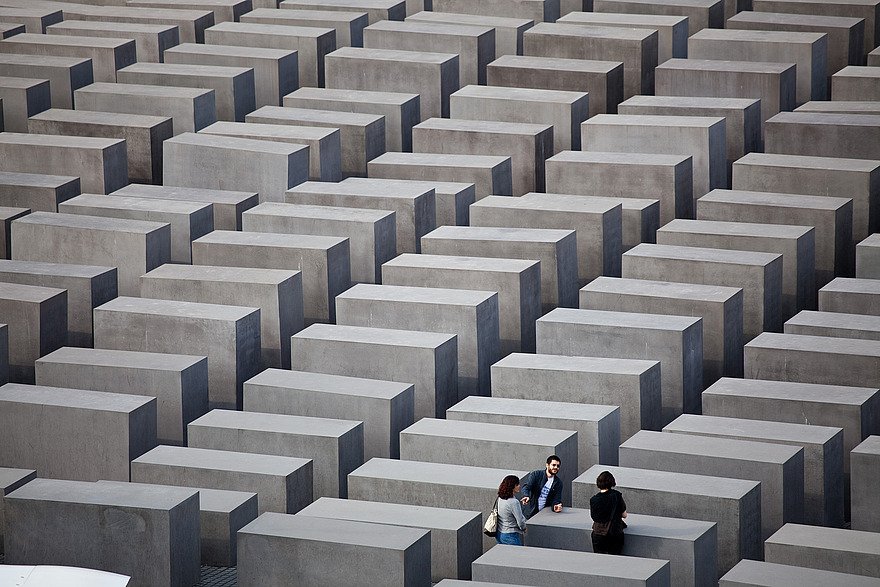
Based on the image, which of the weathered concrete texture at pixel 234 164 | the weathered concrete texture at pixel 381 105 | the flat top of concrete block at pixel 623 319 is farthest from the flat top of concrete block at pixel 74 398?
the weathered concrete texture at pixel 381 105

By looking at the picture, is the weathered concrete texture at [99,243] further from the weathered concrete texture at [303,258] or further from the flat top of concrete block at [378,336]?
the flat top of concrete block at [378,336]

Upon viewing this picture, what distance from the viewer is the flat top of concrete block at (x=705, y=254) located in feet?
63.0

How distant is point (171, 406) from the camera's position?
1741 cm

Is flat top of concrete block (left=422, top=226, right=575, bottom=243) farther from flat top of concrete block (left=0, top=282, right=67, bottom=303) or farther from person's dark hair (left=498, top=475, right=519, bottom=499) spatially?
person's dark hair (left=498, top=475, right=519, bottom=499)

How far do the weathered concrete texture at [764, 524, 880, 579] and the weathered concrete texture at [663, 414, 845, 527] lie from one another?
1701mm

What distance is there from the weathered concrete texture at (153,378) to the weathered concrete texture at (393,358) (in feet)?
4.20

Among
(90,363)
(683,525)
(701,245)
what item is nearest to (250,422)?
(90,363)

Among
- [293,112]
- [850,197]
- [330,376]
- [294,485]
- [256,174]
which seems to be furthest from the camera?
[293,112]

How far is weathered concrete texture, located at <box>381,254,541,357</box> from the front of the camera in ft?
63.1

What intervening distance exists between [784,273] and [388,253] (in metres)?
5.35

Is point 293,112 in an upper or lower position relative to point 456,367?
upper

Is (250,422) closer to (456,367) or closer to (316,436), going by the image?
(316,436)

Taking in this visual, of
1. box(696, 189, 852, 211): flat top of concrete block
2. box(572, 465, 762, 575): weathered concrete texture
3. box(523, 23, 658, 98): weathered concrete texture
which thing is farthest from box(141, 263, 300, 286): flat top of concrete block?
box(523, 23, 658, 98): weathered concrete texture

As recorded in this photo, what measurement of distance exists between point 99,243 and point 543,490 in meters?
8.90
